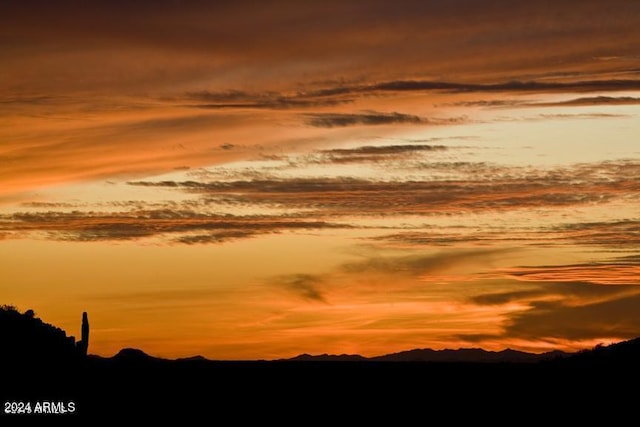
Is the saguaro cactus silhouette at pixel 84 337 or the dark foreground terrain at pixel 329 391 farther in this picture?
the saguaro cactus silhouette at pixel 84 337

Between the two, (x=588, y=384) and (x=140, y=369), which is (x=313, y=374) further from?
(x=588, y=384)

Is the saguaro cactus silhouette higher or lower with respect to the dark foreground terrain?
higher

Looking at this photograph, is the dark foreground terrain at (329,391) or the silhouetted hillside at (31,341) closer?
the dark foreground terrain at (329,391)

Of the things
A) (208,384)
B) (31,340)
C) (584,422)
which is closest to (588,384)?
(584,422)

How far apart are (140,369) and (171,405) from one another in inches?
991

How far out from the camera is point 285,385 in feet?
265

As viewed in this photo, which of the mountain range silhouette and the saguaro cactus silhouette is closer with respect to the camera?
the mountain range silhouette

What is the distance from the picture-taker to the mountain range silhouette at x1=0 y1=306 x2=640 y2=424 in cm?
6688

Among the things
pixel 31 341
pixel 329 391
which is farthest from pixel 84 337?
pixel 329 391

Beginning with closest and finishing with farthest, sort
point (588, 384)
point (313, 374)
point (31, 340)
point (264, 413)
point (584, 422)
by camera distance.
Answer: point (584, 422) < point (264, 413) < point (588, 384) < point (31, 340) < point (313, 374)

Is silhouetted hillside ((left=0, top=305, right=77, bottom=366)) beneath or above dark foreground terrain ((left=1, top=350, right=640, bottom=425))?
above

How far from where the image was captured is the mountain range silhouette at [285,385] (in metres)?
66.9

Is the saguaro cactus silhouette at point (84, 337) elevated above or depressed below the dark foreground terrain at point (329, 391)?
above

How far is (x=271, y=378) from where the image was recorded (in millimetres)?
85688
